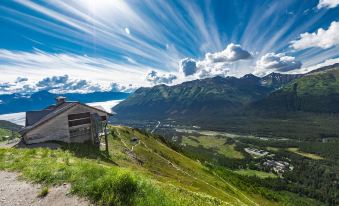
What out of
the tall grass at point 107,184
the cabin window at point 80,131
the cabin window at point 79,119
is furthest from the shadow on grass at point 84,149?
the tall grass at point 107,184

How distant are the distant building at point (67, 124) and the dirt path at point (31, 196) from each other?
3001 cm

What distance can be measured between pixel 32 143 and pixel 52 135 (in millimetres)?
3305

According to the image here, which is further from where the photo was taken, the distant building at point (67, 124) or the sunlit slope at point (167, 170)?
the distant building at point (67, 124)

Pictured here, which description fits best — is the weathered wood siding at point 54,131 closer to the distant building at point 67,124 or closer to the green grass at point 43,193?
the distant building at point 67,124

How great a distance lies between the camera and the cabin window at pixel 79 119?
48.7 metres

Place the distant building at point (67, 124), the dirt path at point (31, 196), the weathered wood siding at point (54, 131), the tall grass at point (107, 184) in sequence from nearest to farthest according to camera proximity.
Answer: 1. the tall grass at point (107, 184)
2. the dirt path at point (31, 196)
3. the weathered wood siding at point (54, 131)
4. the distant building at point (67, 124)

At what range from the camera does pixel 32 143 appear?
44656 millimetres

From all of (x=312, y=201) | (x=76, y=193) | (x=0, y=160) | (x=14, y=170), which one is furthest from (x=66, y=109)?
(x=312, y=201)

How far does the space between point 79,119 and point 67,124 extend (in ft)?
8.55

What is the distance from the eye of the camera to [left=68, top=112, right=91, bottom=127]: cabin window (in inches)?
1916

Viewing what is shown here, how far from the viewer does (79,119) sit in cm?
5000

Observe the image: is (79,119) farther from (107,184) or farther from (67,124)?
(107,184)

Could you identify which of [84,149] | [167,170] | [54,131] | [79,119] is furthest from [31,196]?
[167,170]

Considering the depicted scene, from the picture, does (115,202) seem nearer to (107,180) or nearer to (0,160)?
(107,180)
